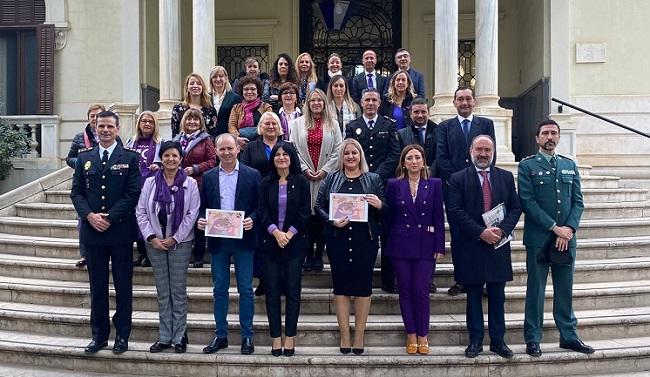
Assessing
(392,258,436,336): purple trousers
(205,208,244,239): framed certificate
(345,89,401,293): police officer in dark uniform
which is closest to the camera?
(205,208,244,239): framed certificate

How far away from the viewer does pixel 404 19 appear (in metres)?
14.6

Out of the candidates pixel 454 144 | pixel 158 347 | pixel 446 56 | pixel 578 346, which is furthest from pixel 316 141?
pixel 446 56

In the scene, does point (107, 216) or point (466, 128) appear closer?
point (107, 216)

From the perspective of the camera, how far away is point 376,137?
600 centimetres

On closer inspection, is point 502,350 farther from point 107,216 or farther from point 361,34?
point 361,34

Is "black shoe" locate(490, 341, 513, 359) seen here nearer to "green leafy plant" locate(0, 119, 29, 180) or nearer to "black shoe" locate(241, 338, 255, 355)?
"black shoe" locate(241, 338, 255, 355)

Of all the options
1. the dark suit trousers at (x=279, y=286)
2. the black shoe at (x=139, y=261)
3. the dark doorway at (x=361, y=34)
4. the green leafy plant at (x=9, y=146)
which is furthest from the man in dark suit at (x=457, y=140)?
the dark doorway at (x=361, y=34)

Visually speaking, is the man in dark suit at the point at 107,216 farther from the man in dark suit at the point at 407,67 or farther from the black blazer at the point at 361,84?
the man in dark suit at the point at 407,67

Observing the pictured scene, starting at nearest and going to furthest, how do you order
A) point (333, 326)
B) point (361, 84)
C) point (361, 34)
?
point (333, 326)
point (361, 84)
point (361, 34)

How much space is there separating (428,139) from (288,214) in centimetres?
196

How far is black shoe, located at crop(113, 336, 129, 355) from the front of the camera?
5406mm

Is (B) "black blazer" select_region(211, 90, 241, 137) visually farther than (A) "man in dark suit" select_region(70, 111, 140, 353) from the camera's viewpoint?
Yes

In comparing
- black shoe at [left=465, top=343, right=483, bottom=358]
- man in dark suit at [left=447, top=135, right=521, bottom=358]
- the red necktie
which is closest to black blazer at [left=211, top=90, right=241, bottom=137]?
man in dark suit at [left=447, top=135, right=521, bottom=358]

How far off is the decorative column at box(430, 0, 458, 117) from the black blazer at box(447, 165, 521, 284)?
5032mm
